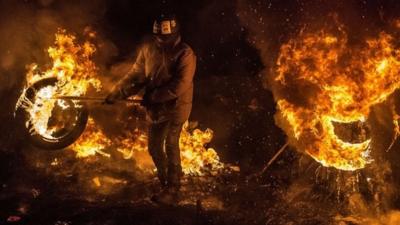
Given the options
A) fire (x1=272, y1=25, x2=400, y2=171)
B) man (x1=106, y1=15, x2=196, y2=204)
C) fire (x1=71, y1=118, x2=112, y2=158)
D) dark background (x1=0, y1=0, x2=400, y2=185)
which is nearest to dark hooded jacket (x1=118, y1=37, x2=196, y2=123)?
man (x1=106, y1=15, x2=196, y2=204)

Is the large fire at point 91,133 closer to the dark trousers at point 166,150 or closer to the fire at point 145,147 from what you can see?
the fire at point 145,147

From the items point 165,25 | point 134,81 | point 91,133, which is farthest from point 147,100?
point 91,133

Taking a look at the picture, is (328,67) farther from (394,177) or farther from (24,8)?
(24,8)

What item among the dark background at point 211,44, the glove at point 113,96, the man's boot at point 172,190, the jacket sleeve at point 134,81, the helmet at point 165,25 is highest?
the dark background at point 211,44

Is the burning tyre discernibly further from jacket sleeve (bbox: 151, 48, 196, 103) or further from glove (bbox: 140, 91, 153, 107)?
jacket sleeve (bbox: 151, 48, 196, 103)

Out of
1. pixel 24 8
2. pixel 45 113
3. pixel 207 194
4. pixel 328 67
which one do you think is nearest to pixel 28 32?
pixel 24 8

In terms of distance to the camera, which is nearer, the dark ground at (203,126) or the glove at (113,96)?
the dark ground at (203,126)

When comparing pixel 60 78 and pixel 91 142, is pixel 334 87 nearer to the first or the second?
pixel 91 142

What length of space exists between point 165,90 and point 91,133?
8.77 feet

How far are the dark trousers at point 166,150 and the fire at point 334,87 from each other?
2.35 metres

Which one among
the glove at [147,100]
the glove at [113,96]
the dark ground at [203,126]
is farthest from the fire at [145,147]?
the glove at [147,100]

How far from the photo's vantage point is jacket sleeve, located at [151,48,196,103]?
22.0 ft

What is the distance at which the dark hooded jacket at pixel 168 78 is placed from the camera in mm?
6711

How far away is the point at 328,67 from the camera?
7.53 m
